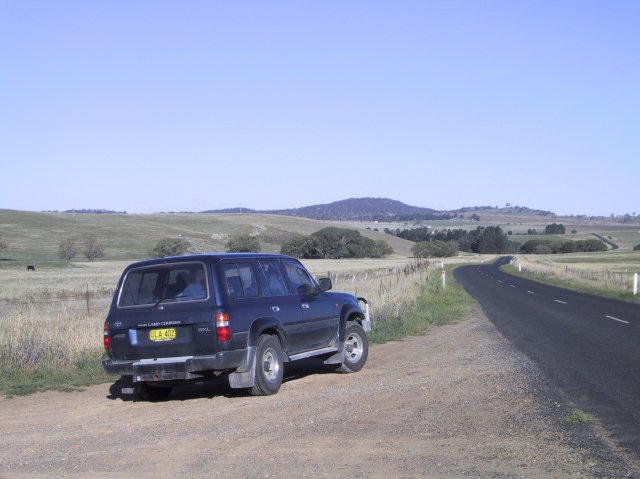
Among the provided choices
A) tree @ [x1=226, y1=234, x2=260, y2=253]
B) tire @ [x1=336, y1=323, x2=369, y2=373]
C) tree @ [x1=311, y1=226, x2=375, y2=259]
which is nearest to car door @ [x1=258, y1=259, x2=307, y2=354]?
tire @ [x1=336, y1=323, x2=369, y2=373]

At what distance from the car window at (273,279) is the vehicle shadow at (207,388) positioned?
1.37m

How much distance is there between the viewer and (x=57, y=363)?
13.0m

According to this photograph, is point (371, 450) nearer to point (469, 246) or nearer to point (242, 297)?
point (242, 297)

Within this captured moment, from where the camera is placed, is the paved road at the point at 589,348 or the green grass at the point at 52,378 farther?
the green grass at the point at 52,378

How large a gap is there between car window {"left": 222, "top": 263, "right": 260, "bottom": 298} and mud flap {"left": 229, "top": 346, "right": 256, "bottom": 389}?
74 cm

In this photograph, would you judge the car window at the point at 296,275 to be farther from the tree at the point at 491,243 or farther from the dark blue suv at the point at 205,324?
the tree at the point at 491,243

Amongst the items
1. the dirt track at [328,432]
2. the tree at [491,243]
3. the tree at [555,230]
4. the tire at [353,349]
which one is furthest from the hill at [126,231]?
the tree at [555,230]

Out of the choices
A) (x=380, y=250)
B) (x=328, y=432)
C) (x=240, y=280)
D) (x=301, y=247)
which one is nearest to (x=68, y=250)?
(x=301, y=247)

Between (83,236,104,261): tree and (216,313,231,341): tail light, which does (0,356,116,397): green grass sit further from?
(83,236,104,261): tree

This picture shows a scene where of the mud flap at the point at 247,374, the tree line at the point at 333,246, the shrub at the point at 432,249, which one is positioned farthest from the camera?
the shrub at the point at 432,249

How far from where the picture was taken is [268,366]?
1045 cm

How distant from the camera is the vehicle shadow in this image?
1073cm

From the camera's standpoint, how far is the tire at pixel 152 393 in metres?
10.7

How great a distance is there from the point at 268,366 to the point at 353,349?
2379 millimetres
